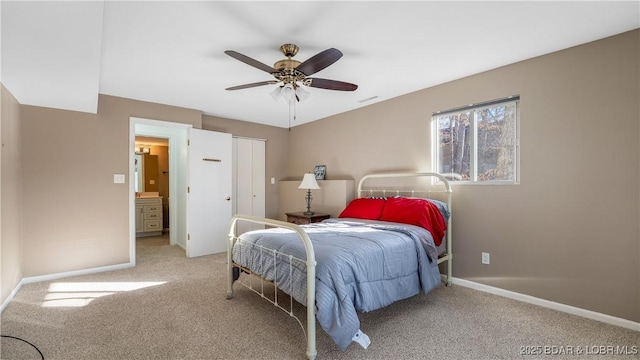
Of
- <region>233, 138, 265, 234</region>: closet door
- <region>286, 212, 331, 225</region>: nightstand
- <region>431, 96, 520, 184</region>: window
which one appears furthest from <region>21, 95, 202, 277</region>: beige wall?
<region>431, 96, 520, 184</region>: window

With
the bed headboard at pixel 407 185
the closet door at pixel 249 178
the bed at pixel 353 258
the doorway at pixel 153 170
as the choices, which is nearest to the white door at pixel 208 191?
the closet door at pixel 249 178

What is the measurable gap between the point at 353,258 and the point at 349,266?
80 millimetres

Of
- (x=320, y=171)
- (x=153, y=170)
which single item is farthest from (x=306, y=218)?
(x=153, y=170)

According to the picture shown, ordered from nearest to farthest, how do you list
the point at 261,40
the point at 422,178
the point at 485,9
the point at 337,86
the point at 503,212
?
the point at 485,9 → the point at 261,40 → the point at 337,86 → the point at 503,212 → the point at 422,178

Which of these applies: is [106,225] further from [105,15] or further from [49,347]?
[105,15]

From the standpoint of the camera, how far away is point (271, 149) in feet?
18.9

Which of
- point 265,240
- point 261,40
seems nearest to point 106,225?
point 265,240

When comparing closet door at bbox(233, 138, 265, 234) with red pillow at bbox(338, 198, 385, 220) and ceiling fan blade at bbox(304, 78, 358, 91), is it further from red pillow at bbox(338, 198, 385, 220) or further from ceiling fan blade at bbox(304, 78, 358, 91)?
ceiling fan blade at bbox(304, 78, 358, 91)

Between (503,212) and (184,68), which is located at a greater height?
(184,68)

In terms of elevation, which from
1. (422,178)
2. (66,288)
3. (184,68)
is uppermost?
(184,68)

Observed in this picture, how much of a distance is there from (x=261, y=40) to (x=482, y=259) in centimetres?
304

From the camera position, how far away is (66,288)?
311 cm

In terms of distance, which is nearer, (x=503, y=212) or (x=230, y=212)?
(x=503, y=212)

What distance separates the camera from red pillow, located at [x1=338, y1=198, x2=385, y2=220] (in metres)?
3.47
